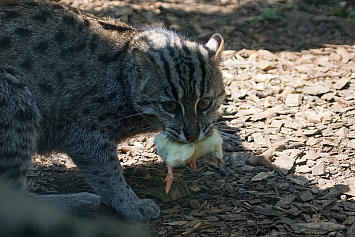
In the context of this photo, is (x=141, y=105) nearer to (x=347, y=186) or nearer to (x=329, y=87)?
(x=347, y=186)

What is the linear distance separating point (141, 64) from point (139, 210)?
1.60 m

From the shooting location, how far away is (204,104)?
20.7 ft

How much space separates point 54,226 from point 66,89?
375 centimetres

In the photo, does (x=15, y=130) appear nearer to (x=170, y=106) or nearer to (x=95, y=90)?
(x=95, y=90)

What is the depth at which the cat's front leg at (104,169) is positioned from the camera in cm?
639

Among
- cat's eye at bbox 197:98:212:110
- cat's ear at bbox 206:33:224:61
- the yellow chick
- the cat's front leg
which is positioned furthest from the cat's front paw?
cat's ear at bbox 206:33:224:61

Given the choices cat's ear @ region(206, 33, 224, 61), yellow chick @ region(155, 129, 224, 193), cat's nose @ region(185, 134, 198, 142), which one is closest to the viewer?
cat's nose @ region(185, 134, 198, 142)

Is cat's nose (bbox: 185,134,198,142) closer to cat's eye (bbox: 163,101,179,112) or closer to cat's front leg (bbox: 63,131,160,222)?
cat's eye (bbox: 163,101,179,112)

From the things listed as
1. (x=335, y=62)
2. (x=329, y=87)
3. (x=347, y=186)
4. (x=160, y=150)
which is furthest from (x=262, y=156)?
(x=335, y=62)

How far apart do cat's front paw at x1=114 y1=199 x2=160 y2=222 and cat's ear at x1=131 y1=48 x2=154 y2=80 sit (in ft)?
4.55

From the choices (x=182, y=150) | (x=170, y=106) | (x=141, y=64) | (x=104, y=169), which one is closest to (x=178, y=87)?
(x=170, y=106)

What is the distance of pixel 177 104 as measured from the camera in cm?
618

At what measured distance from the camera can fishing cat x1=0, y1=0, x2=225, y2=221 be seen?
6160mm

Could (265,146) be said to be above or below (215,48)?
below
